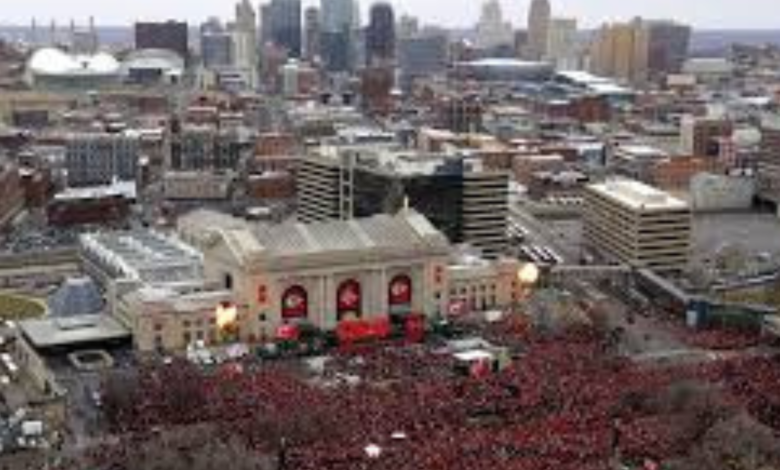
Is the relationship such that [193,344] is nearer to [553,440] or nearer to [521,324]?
[521,324]

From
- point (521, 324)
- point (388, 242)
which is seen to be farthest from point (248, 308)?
point (521, 324)

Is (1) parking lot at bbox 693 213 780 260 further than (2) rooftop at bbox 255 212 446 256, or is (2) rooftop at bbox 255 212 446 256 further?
(1) parking lot at bbox 693 213 780 260

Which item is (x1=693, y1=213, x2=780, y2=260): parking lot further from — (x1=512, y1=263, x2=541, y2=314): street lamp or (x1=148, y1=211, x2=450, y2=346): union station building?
(x1=148, y1=211, x2=450, y2=346): union station building

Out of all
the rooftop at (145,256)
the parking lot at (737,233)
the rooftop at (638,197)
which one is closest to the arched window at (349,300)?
the rooftop at (145,256)

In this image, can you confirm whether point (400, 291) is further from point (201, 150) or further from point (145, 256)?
point (201, 150)

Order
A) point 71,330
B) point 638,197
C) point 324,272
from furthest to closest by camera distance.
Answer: point 638,197 < point 324,272 < point 71,330

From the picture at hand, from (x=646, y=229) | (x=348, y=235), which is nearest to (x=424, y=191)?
(x=348, y=235)

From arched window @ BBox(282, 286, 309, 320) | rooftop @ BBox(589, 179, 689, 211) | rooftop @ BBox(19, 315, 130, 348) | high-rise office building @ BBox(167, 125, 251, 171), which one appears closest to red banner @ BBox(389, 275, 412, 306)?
arched window @ BBox(282, 286, 309, 320)
